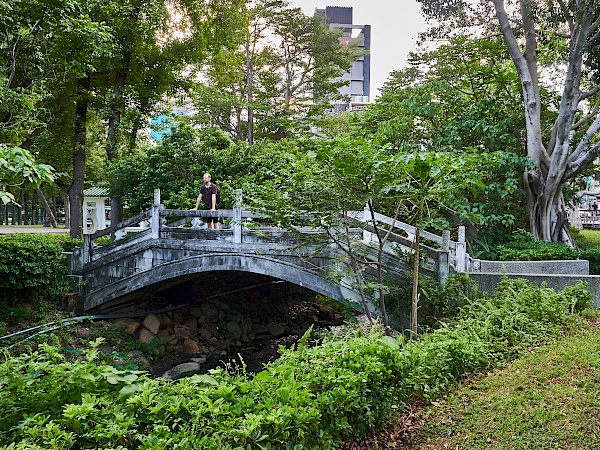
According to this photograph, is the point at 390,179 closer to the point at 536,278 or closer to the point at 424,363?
the point at 424,363

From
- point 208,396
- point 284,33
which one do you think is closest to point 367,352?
point 208,396

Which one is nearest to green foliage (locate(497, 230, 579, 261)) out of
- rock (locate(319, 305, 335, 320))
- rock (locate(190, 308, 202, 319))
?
rock (locate(319, 305, 335, 320))

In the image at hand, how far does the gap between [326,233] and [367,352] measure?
327 cm

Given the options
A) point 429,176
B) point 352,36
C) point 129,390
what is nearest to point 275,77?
point 429,176

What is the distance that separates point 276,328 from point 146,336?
3864 mm

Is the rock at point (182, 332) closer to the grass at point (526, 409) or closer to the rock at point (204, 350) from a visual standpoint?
the rock at point (204, 350)

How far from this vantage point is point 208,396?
3.36 m

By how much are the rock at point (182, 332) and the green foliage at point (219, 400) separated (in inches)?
341

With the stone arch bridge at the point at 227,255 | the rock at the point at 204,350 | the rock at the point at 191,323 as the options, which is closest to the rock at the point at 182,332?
the rock at the point at 191,323

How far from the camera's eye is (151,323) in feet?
41.3

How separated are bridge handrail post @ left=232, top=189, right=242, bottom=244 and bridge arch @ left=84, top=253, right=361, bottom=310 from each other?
1.10ft

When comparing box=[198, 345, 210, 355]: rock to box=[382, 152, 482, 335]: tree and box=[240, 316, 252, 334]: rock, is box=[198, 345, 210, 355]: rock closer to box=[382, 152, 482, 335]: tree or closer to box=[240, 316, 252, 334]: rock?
box=[240, 316, 252, 334]: rock

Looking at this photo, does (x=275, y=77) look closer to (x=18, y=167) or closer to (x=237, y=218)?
(x=237, y=218)

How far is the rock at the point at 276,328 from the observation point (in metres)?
14.4
